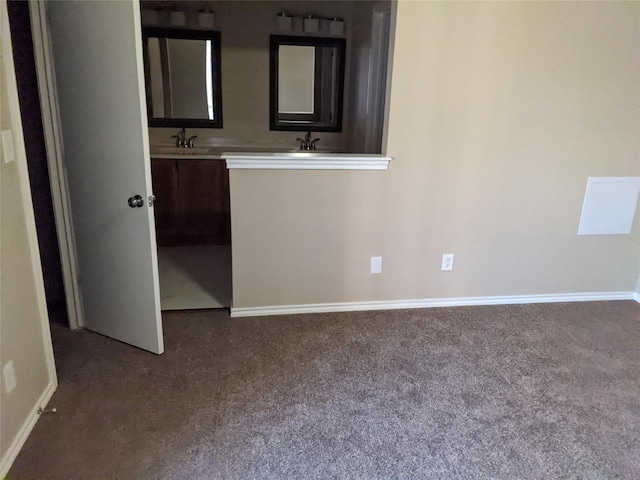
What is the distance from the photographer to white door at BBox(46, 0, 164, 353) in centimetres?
206

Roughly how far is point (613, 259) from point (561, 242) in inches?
17.3

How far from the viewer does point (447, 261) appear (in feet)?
10.0

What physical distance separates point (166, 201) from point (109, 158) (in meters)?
1.80

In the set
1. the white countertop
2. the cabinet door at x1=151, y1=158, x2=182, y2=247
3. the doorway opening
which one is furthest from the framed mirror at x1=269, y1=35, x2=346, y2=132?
the white countertop

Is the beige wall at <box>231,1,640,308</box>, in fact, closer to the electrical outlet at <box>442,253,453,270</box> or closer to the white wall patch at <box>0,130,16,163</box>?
the electrical outlet at <box>442,253,453,270</box>

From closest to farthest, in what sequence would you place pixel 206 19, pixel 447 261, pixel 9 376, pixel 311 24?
pixel 9 376
pixel 447 261
pixel 206 19
pixel 311 24

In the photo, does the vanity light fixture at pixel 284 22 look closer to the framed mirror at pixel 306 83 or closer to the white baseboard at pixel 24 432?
the framed mirror at pixel 306 83

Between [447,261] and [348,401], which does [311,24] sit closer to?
[447,261]

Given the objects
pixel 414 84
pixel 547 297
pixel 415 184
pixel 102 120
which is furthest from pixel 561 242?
pixel 102 120

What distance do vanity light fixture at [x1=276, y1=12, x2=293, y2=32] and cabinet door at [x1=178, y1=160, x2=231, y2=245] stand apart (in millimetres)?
1268

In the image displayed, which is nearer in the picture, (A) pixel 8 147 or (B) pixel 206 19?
(A) pixel 8 147

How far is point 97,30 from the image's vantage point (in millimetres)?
2061

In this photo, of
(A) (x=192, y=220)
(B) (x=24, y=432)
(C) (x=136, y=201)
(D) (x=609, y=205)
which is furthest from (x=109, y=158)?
(D) (x=609, y=205)

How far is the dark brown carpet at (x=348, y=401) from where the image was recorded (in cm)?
176
